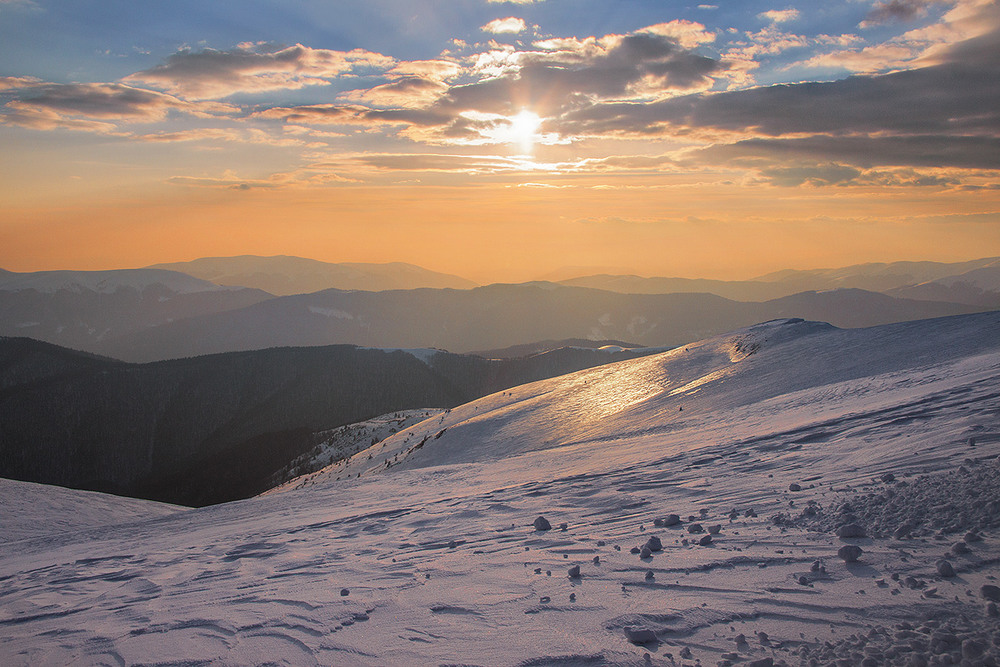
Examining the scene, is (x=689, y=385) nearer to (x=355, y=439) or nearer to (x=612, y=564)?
(x=612, y=564)

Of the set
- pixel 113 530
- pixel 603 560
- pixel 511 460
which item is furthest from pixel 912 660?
pixel 113 530

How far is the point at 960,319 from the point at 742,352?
710cm

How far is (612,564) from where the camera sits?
5.14 meters

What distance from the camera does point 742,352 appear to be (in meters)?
22.7

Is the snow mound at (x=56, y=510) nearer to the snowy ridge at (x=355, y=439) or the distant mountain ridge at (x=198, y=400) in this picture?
the snowy ridge at (x=355, y=439)

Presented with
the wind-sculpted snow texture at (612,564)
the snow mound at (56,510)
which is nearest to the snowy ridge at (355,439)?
the snow mound at (56,510)

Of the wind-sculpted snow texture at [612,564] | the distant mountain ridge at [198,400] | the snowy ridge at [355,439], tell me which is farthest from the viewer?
the distant mountain ridge at [198,400]

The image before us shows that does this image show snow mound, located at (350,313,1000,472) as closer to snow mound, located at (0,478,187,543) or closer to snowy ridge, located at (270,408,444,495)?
snow mound, located at (0,478,187,543)

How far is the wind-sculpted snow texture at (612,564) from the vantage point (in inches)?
146

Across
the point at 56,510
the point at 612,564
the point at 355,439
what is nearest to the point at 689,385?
the point at 612,564

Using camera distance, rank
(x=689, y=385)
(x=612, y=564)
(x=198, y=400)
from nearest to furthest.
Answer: (x=612, y=564)
(x=689, y=385)
(x=198, y=400)

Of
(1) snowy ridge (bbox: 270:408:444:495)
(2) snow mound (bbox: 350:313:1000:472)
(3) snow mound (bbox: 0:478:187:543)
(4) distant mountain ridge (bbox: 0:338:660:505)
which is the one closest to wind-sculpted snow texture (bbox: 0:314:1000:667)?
(2) snow mound (bbox: 350:313:1000:472)

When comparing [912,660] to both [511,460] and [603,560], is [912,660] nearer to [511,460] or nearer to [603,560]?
[603,560]

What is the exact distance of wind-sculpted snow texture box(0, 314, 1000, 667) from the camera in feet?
12.2
